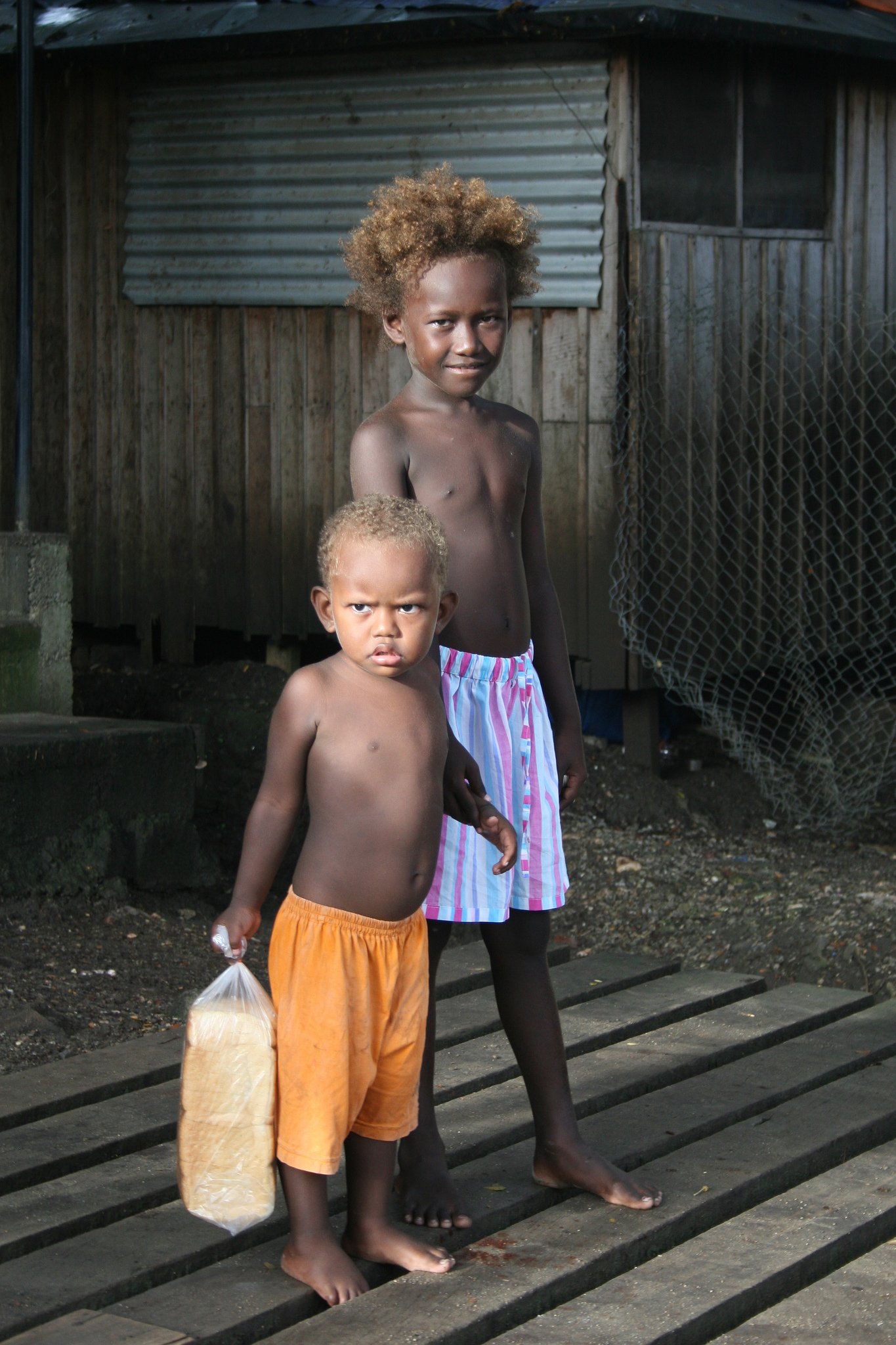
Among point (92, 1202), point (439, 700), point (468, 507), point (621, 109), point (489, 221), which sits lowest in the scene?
point (92, 1202)

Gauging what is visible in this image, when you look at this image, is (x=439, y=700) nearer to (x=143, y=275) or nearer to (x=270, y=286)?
(x=270, y=286)

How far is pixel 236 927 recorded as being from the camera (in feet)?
8.78

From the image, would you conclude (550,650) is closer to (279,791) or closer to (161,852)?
(279,791)

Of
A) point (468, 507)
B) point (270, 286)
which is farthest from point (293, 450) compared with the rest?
point (468, 507)

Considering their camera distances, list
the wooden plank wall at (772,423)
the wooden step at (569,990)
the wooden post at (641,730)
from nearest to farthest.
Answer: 1. the wooden step at (569,990)
2. the wooden plank wall at (772,423)
3. the wooden post at (641,730)

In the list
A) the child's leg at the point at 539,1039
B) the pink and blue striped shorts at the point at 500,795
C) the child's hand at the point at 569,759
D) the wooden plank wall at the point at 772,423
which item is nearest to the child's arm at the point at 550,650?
the child's hand at the point at 569,759

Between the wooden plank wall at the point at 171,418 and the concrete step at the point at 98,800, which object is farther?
the wooden plank wall at the point at 171,418

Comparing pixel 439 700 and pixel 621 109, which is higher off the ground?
pixel 621 109

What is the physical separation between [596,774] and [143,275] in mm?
3373

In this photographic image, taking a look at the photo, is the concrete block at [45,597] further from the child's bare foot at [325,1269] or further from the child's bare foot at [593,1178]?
the child's bare foot at [325,1269]

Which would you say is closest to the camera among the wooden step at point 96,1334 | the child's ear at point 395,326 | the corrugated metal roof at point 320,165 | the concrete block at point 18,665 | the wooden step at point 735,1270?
the wooden step at point 96,1334

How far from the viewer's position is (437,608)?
2.77m

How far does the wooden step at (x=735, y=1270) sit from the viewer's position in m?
2.54

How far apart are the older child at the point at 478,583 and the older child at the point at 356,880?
0.22 meters
